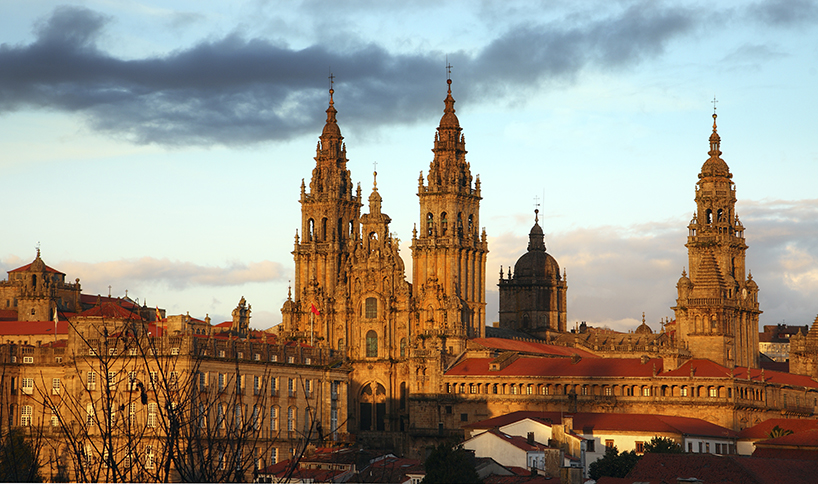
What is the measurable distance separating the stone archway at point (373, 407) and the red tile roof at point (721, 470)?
64.9 meters

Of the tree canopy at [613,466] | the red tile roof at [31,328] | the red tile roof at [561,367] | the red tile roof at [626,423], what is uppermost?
the red tile roof at [31,328]

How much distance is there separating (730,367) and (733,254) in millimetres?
21146

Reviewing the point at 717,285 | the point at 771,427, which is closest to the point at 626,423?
the point at 771,427

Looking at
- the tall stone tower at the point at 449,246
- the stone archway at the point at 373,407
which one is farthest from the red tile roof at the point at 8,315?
the tall stone tower at the point at 449,246

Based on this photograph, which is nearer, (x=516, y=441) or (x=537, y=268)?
(x=516, y=441)

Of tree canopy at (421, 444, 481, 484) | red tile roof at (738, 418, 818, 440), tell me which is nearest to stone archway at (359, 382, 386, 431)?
red tile roof at (738, 418, 818, 440)

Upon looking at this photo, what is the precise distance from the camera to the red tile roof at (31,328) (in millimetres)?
149125

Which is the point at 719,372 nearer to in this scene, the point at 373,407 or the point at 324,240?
the point at 373,407

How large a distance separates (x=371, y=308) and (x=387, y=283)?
3759mm

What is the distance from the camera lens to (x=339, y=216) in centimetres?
16250

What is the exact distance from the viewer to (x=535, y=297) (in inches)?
6964

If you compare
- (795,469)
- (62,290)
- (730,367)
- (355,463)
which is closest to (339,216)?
(62,290)

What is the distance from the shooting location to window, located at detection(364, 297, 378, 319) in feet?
508

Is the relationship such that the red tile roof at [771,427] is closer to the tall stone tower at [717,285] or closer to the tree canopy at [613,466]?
the tall stone tower at [717,285]
